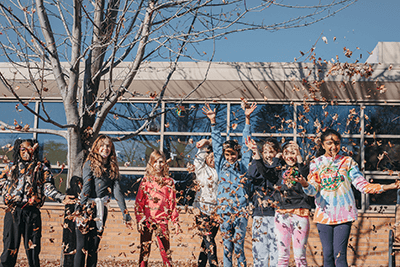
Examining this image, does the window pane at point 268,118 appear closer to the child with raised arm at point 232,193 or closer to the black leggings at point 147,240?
the child with raised arm at point 232,193

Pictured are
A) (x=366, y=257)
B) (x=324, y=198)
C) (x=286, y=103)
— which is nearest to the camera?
(x=324, y=198)

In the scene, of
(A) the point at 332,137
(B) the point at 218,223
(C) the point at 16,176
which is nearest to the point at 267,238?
(B) the point at 218,223

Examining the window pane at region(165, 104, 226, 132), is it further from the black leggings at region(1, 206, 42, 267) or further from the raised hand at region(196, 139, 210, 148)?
the black leggings at region(1, 206, 42, 267)

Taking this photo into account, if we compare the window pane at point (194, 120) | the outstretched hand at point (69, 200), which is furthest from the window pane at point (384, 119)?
the outstretched hand at point (69, 200)

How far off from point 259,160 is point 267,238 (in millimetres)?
1041

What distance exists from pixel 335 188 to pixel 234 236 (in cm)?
143

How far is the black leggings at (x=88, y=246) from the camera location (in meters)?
4.55

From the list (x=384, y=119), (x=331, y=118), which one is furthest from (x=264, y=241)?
(x=384, y=119)

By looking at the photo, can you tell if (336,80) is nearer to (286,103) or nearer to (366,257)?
(286,103)

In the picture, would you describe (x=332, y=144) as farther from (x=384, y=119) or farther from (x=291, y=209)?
(x=384, y=119)

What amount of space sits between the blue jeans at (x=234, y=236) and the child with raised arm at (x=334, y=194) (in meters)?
0.98

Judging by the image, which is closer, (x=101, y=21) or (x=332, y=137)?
(x=332, y=137)

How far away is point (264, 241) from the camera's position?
186 inches

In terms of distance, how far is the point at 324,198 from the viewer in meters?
4.32
